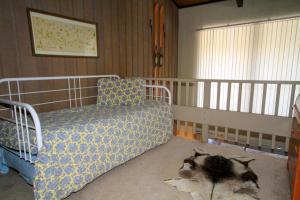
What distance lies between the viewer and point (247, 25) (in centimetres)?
354

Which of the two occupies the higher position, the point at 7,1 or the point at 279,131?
the point at 7,1

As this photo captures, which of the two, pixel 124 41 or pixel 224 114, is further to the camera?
pixel 124 41

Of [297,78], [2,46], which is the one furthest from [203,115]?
[2,46]

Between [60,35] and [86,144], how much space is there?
1.41 metres

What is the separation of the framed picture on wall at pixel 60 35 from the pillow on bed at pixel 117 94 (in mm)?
524

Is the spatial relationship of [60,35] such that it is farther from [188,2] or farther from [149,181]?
[188,2]

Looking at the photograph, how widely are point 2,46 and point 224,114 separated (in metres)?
2.50

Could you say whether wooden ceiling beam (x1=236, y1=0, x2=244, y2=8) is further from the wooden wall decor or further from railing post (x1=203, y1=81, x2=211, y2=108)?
railing post (x1=203, y1=81, x2=211, y2=108)

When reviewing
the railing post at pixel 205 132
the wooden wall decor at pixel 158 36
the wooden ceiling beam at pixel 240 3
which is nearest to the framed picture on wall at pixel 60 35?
the wooden wall decor at pixel 158 36

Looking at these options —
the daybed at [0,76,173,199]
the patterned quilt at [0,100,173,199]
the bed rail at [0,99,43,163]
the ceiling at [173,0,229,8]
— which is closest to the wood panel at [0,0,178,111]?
the ceiling at [173,0,229,8]

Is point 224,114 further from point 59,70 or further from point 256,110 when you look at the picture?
point 59,70

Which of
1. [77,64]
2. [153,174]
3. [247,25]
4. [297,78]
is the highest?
[247,25]

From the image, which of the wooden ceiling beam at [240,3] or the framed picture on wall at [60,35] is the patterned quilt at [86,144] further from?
the wooden ceiling beam at [240,3]

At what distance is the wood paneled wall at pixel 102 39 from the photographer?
1877mm
